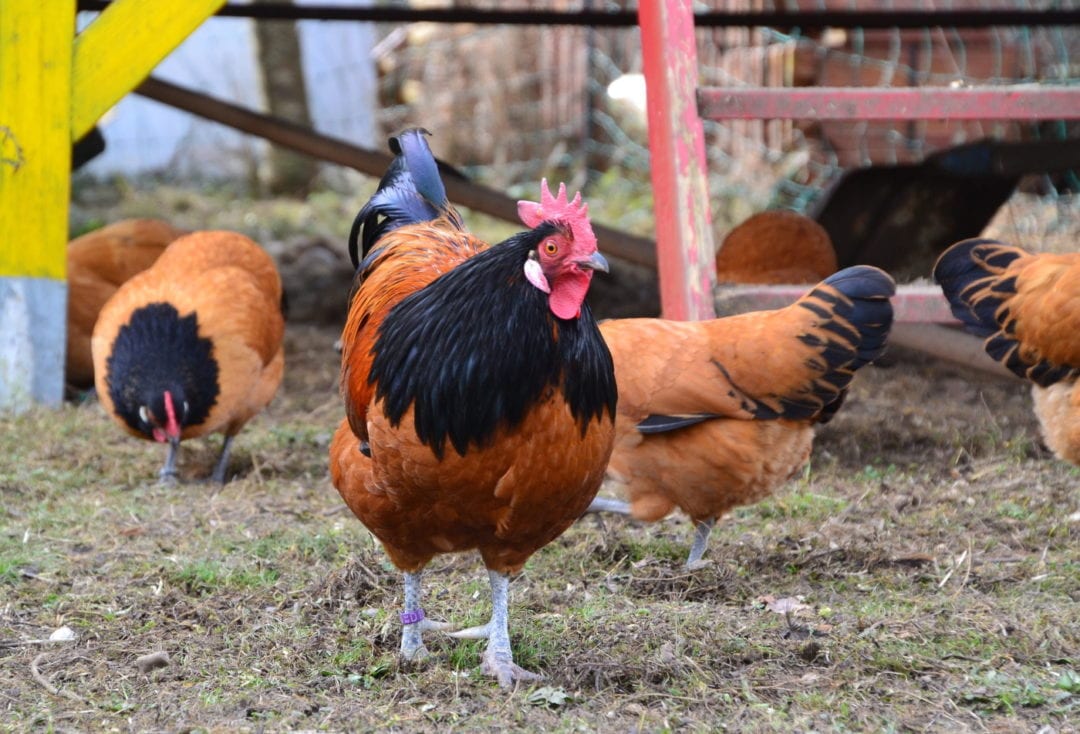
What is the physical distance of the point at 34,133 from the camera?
5863mm

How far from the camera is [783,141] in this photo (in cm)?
1267

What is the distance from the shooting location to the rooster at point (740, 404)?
164 inches

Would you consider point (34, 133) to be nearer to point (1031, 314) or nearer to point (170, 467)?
point (170, 467)

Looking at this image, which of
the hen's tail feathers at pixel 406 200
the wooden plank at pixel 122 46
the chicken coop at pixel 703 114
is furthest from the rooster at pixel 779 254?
the wooden plank at pixel 122 46

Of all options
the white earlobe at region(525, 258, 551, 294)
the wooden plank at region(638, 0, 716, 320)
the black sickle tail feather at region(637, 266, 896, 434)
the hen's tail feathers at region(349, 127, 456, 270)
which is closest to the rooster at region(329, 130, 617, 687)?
the white earlobe at region(525, 258, 551, 294)

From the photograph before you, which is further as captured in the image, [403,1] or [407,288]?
[403,1]

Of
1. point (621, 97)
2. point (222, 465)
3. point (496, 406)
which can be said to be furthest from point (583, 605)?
point (621, 97)

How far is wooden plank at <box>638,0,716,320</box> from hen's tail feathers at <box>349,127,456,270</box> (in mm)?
1271

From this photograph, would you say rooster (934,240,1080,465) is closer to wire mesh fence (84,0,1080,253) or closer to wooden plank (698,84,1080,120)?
wooden plank (698,84,1080,120)

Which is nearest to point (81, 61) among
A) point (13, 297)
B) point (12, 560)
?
point (13, 297)

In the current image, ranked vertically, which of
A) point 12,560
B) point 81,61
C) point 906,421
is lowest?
point 906,421

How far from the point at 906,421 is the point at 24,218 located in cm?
476

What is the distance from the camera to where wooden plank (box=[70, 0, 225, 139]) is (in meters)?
5.61

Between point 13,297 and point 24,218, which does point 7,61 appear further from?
point 13,297
